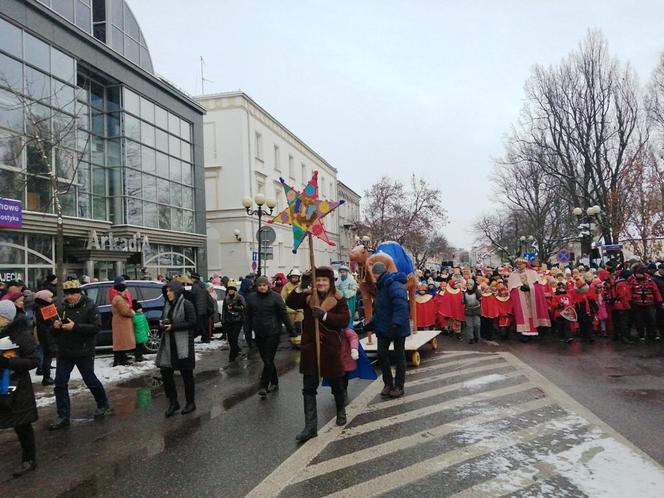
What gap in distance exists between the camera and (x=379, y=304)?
6.82 m

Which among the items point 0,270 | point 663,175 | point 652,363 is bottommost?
point 652,363

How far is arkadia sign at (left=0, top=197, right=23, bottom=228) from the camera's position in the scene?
15.2 meters

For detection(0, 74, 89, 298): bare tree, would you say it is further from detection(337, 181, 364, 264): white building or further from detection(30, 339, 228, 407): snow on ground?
detection(337, 181, 364, 264): white building

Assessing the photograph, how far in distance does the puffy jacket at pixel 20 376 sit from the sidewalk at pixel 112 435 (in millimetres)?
540

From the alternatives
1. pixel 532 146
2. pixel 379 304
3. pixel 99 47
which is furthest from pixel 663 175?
pixel 99 47

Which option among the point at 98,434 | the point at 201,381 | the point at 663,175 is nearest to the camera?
the point at 98,434

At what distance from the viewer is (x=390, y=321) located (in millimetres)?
6660

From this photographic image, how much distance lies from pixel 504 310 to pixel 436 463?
8.65 metres

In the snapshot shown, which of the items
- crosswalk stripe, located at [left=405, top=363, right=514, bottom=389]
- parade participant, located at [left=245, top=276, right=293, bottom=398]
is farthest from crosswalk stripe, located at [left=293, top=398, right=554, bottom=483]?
parade participant, located at [left=245, top=276, right=293, bottom=398]

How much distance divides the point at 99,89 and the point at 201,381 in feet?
58.1

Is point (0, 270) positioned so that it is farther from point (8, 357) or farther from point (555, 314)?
point (555, 314)

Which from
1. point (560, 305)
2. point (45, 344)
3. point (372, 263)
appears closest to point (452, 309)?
point (560, 305)

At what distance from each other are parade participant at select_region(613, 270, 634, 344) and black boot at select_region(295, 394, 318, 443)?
29.4 ft

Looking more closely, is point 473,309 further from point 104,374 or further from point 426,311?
point 104,374
